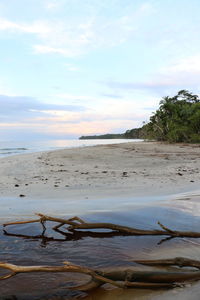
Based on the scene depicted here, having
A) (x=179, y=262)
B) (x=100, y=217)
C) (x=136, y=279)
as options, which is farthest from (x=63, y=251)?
(x=100, y=217)

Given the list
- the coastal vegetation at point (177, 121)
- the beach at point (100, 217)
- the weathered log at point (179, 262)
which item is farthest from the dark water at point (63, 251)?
the coastal vegetation at point (177, 121)

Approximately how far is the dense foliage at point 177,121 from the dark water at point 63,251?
40805 mm

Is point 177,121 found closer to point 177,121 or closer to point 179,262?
point 177,121

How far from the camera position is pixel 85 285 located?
2404 mm

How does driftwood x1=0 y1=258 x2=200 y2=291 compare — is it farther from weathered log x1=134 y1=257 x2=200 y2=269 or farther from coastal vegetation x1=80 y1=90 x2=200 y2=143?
coastal vegetation x1=80 y1=90 x2=200 y2=143

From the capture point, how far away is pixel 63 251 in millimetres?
3350

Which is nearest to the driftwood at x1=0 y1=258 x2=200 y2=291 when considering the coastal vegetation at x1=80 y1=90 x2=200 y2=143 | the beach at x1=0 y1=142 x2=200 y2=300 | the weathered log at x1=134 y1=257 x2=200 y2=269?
the beach at x1=0 y1=142 x2=200 y2=300

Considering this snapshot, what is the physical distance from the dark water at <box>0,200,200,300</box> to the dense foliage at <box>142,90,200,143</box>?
134ft

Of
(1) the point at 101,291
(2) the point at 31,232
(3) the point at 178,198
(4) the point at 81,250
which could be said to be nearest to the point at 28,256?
(4) the point at 81,250

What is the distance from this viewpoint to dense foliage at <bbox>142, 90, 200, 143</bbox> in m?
45.3

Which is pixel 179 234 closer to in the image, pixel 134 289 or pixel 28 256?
pixel 134 289

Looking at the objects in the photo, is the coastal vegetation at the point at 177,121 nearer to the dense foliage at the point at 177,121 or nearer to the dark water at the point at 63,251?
the dense foliage at the point at 177,121

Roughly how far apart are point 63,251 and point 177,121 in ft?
164

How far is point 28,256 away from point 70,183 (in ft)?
19.1
